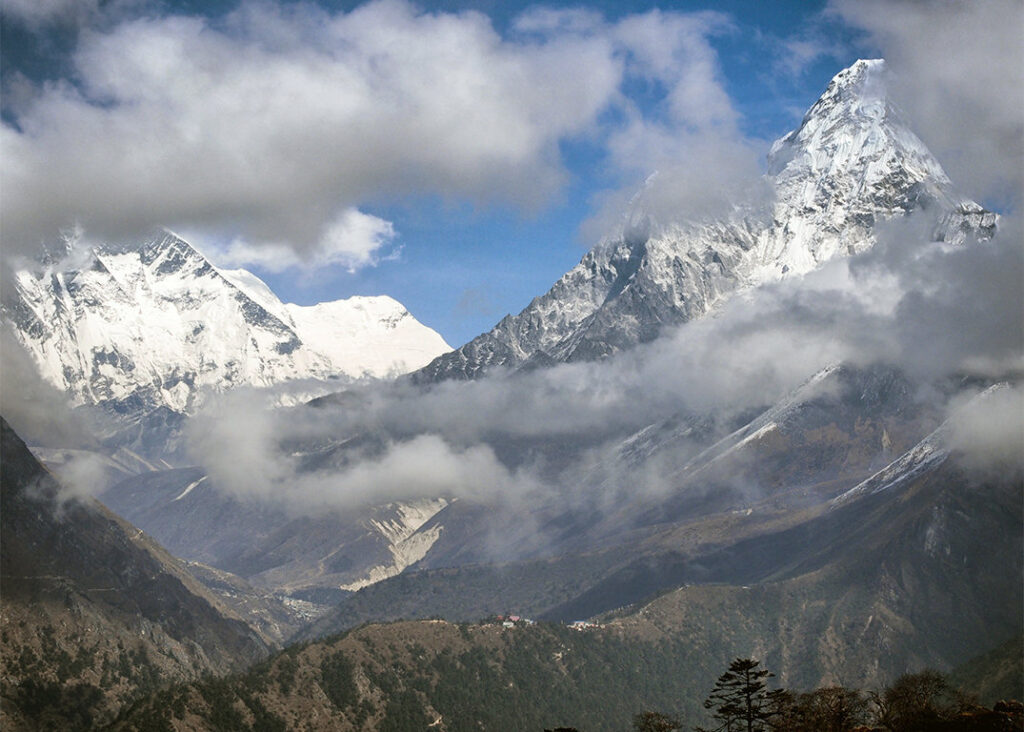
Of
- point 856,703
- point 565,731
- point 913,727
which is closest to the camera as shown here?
point 565,731

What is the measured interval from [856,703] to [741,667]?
4750 cm

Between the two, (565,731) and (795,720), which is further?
(795,720)

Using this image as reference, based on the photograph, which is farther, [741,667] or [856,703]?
[856,703]

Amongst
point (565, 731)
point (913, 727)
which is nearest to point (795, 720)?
point (913, 727)

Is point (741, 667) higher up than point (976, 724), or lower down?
higher up

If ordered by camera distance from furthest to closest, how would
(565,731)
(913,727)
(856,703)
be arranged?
1. (856,703)
2. (913,727)
3. (565,731)

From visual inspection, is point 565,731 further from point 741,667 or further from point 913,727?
point 913,727

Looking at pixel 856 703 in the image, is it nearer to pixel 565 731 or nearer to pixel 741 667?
pixel 741 667

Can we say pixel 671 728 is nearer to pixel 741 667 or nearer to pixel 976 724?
pixel 741 667

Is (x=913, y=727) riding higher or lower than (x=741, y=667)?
lower

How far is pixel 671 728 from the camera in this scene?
600 feet

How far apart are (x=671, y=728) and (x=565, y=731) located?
32060 mm

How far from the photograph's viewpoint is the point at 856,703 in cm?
19688

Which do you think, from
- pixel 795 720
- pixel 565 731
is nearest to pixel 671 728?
pixel 795 720
